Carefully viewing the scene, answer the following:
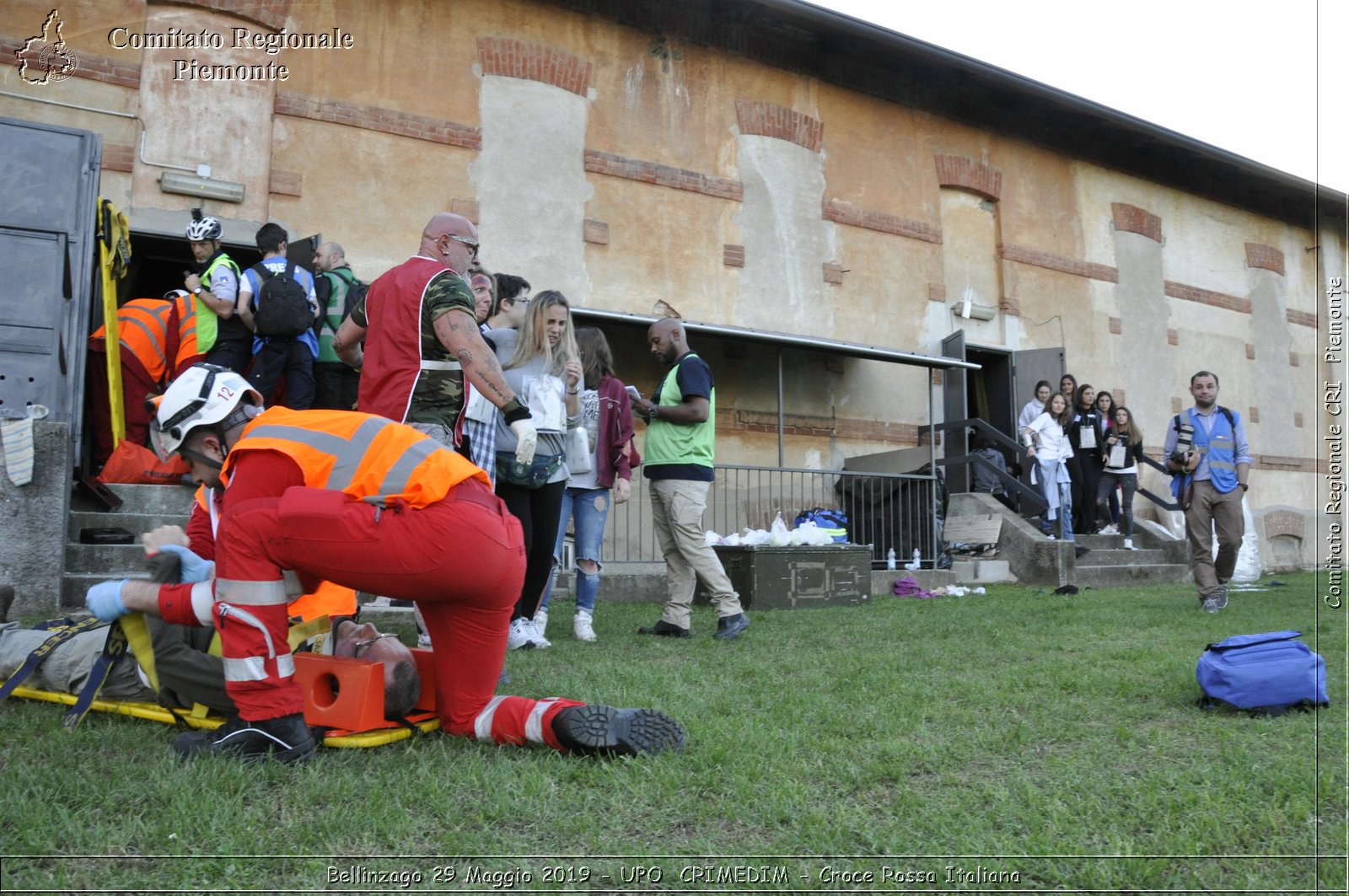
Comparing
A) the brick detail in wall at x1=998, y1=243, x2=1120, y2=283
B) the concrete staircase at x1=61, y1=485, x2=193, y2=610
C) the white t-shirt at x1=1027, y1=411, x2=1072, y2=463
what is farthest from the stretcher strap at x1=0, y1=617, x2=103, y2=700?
the brick detail in wall at x1=998, y1=243, x2=1120, y2=283

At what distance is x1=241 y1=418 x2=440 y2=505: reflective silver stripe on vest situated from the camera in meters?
3.02

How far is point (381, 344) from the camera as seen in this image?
4.53 meters

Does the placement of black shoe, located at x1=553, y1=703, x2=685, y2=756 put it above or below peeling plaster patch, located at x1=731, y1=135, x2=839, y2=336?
below

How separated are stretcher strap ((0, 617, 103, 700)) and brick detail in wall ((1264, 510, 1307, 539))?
19.0 m

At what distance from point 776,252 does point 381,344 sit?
1007 cm

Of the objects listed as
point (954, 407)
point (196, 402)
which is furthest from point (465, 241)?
point (954, 407)

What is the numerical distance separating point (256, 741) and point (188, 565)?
751 millimetres

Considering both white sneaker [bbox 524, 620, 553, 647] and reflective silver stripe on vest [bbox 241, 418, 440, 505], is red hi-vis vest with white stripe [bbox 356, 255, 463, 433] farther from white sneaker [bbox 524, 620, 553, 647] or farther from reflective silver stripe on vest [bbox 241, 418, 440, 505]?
white sneaker [bbox 524, 620, 553, 647]

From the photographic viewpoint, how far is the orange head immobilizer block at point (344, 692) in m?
3.34

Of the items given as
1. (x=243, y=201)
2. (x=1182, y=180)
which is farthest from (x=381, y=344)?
(x=1182, y=180)

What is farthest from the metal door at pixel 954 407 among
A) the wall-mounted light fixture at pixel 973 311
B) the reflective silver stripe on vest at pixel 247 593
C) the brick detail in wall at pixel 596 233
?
the reflective silver stripe on vest at pixel 247 593

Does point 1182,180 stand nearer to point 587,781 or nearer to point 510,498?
point 510,498

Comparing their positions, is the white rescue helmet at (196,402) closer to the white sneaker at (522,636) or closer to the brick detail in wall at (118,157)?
the white sneaker at (522,636)

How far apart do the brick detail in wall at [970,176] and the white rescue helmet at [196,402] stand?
1417cm
